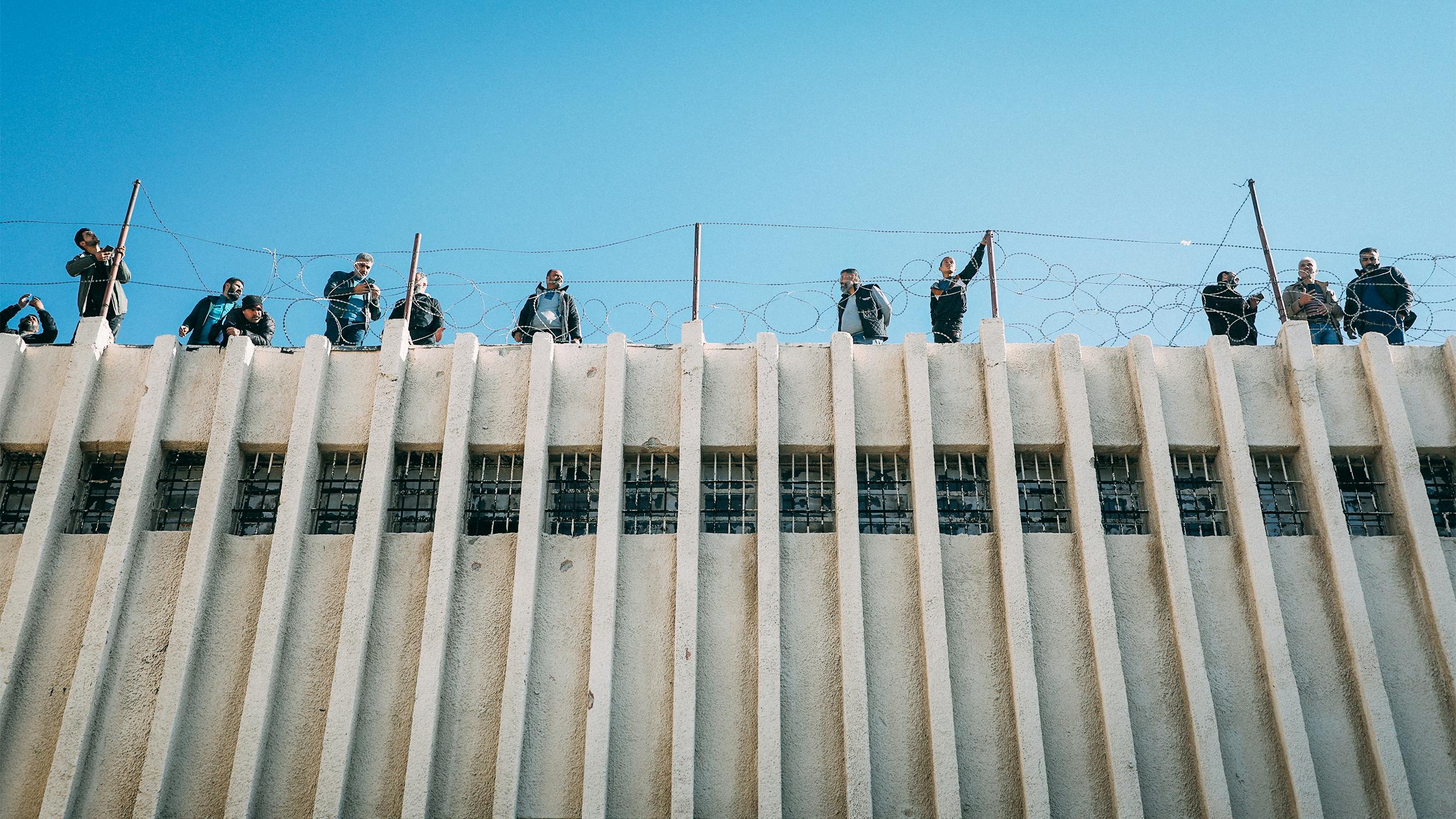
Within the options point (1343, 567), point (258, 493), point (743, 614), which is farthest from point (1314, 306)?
point (258, 493)

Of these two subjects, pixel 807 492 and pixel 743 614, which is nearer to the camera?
pixel 743 614

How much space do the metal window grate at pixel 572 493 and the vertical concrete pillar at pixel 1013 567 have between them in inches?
125

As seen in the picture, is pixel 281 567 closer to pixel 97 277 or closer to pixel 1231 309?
pixel 97 277

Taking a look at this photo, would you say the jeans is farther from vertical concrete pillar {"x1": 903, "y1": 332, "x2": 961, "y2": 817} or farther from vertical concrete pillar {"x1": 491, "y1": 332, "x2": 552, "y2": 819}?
vertical concrete pillar {"x1": 491, "y1": 332, "x2": 552, "y2": 819}

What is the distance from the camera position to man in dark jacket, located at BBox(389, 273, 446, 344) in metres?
10.6

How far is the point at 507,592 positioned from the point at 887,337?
13.2ft

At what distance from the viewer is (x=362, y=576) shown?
8945 millimetres

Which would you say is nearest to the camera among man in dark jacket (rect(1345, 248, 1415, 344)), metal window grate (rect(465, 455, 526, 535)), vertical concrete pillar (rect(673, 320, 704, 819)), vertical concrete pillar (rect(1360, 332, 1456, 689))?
vertical concrete pillar (rect(673, 320, 704, 819))

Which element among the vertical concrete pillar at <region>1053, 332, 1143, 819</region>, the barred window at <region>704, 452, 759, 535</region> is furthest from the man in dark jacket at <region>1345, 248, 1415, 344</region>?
the barred window at <region>704, 452, 759, 535</region>

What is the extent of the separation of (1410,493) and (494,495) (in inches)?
286

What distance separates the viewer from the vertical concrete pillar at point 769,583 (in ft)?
27.4

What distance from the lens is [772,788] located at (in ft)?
27.2

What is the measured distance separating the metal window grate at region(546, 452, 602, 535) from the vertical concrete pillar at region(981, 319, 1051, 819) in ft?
10.4

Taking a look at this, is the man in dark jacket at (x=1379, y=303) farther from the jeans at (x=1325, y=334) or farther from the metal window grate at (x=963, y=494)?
the metal window grate at (x=963, y=494)
